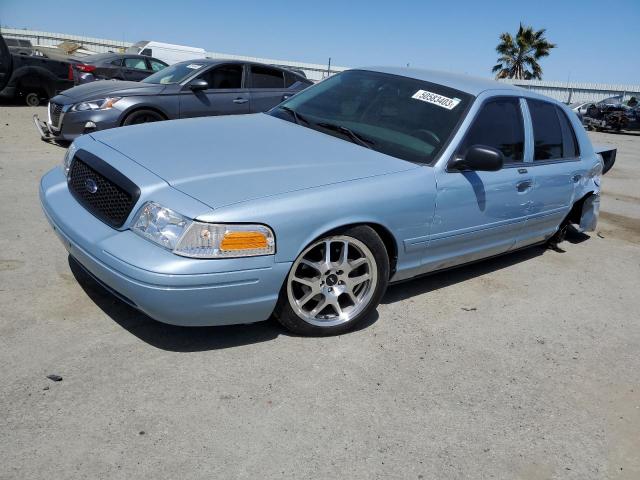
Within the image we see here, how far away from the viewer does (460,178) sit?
3895 millimetres

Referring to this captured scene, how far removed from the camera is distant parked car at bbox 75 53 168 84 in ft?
49.2

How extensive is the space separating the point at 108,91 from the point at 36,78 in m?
6.28

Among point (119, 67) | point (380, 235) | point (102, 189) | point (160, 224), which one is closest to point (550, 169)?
point (380, 235)

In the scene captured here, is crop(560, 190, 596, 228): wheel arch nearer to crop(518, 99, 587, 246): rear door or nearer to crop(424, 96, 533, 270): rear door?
crop(518, 99, 587, 246): rear door

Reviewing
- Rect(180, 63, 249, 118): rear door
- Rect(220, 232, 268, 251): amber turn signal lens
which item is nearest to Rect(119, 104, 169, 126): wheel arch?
Rect(180, 63, 249, 118): rear door

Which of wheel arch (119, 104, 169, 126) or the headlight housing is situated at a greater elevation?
the headlight housing

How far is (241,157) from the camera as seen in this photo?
3.47 meters

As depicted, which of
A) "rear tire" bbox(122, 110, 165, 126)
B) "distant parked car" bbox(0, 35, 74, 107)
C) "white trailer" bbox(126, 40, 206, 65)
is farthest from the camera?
"white trailer" bbox(126, 40, 206, 65)

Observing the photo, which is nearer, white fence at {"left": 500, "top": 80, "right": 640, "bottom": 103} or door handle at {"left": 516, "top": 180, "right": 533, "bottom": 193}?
door handle at {"left": 516, "top": 180, "right": 533, "bottom": 193}

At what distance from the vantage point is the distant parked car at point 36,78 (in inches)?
513

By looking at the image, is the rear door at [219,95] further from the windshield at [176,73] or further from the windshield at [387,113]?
the windshield at [387,113]

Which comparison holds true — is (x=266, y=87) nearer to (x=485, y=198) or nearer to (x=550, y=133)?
(x=550, y=133)

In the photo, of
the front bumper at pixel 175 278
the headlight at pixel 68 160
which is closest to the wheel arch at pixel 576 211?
the front bumper at pixel 175 278

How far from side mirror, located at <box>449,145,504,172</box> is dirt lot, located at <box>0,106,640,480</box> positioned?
100 centimetres
